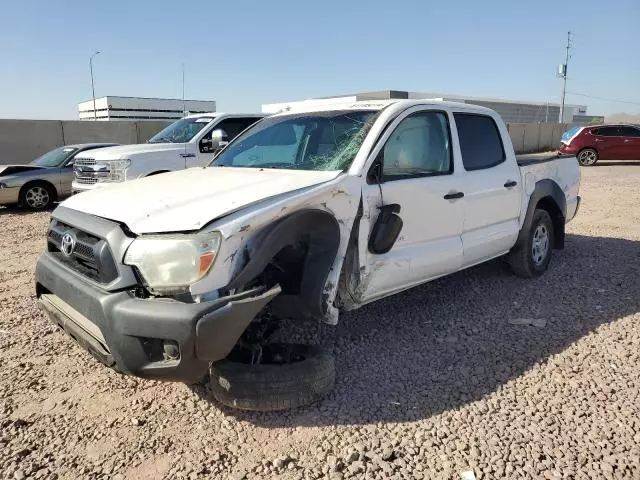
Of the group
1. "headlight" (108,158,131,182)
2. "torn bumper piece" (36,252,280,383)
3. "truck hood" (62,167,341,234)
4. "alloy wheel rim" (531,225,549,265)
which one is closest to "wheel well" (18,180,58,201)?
"headlight" (108,158,131,182)

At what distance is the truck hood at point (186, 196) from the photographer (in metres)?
2.62

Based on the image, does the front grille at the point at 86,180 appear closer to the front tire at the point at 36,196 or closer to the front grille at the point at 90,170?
the front grille at the point at 90,170

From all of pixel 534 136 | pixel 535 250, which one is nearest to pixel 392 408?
pixel 535 250

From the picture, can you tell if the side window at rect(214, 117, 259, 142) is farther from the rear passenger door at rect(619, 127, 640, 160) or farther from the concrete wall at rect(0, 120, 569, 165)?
the rear passenger door at rect(619, 127, 640, 160)

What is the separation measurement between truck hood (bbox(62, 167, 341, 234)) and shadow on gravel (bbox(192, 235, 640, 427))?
1.19 meters

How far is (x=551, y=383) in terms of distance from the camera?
10.5 ft

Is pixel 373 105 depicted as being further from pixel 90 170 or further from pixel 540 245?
pixel 90 170

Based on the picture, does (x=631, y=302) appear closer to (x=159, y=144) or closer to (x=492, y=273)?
(x=492, y=273)

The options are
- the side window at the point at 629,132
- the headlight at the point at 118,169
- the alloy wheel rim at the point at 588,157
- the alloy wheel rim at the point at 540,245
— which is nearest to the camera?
the alloy wheel rim at the point at 540,245

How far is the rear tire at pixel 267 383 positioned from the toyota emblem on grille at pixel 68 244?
1105 millimetres

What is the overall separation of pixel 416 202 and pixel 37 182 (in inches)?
384

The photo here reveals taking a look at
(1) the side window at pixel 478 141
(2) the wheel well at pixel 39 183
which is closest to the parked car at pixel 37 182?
(2) the wheel well at pixel 39 183

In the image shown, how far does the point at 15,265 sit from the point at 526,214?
19.5ft

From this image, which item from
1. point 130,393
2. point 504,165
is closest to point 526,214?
point 504,165
